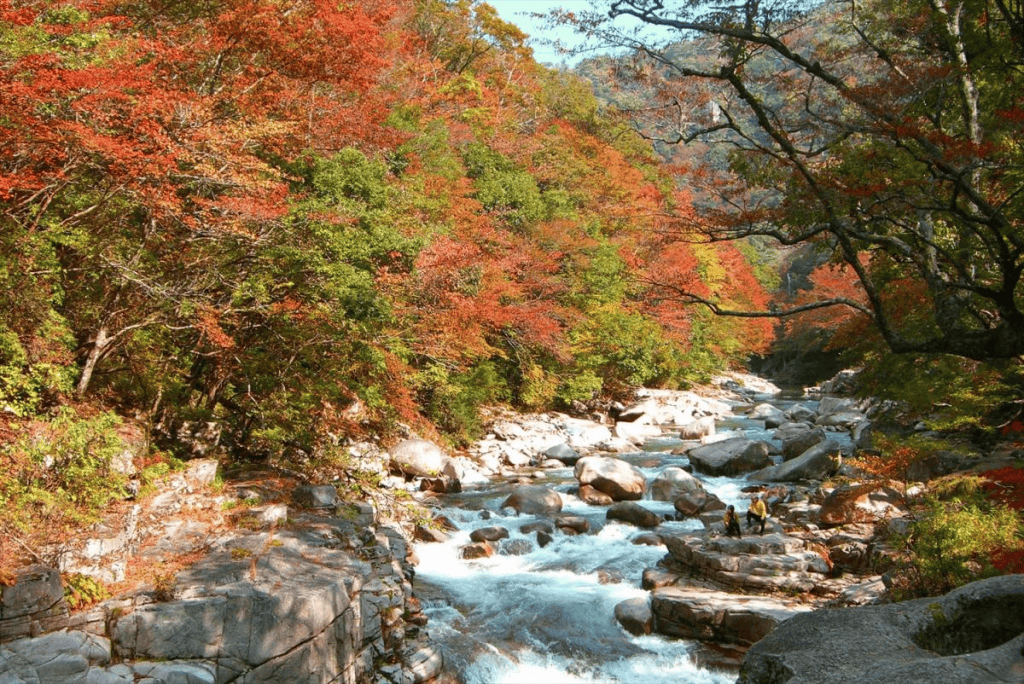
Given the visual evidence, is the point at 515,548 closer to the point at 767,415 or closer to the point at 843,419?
the point at 843,419

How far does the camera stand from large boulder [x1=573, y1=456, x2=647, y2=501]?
49.4 ft

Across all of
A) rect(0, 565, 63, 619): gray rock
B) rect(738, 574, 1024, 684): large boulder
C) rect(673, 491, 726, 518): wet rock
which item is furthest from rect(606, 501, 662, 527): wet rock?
rect(0, 565, 63, 619): gray rock

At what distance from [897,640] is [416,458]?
11.8 metres

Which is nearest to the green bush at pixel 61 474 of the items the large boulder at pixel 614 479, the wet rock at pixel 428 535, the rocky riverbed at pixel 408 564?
the rocky riverbed at pixel 408 564

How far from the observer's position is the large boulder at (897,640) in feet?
15.8

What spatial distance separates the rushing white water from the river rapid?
15 mm

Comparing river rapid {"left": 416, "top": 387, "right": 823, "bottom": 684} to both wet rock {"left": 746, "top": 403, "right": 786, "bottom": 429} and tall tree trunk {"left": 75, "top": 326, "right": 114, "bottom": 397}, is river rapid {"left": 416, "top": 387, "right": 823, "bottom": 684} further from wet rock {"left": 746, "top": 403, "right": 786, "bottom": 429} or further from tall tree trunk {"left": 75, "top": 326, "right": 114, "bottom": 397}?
wet rock {"left": 746, "top": 403, "right": 786, "bottom": 429}

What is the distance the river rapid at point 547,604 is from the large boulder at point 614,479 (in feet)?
1.75

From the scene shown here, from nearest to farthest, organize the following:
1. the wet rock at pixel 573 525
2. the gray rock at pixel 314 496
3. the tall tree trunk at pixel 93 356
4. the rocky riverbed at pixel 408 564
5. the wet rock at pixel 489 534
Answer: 1. the rocky riverbed at pixel 408 564
2. the tall tree trunk at pixel 93 356
3. the gray rock at pixel 314 496
4. the wet rock at pixel 489 534
5. the wet rock at pixel 573 525

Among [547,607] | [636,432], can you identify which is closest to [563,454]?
[636,432]

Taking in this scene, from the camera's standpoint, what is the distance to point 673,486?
Answer: 14992mm

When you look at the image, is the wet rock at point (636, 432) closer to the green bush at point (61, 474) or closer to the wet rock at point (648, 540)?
A: the wet rock at point (648, 540)

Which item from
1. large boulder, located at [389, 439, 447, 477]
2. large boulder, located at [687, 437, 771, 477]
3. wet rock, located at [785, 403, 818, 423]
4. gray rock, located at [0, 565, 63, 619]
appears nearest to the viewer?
gray rock, located at [0, 565, 63, 619]

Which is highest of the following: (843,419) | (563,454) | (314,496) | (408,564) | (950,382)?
(950,382)
